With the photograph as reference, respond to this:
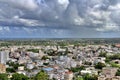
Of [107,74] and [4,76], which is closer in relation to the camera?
[4,76]

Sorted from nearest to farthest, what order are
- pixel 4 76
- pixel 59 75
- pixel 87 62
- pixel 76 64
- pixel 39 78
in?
pixel 39 78 < pixel 4 76 < pixel 59 75 < pixel 76 64 < pixel 87 62

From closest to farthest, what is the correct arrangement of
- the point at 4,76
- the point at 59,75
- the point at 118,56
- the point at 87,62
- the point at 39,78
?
1. the point at 39,78
2. the point at 4,76
3. the point at 59,75
4. the point at 87,62
5. the point at 118,56

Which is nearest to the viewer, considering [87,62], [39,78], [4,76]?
[39,78]

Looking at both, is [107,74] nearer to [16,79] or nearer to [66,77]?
[66,77]

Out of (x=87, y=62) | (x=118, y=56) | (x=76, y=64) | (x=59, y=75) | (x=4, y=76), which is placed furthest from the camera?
(x=118, y=56)

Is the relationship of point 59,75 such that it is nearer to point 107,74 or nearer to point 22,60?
point 107,74

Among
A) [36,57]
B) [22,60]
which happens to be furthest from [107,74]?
[36,57]

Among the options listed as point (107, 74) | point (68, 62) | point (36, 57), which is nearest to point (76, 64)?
point (68, 62)

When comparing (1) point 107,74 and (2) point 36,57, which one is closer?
(1) point 107,74
